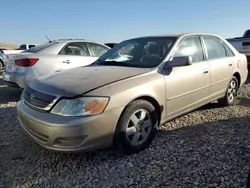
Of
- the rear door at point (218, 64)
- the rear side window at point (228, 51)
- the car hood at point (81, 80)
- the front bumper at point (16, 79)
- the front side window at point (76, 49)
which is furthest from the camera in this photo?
the front side window at point (76, 49)

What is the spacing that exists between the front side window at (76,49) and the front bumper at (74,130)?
3768 mm

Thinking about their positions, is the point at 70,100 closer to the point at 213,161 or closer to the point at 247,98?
the point at 213,161

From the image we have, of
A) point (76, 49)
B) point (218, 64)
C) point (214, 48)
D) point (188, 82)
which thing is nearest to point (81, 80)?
point (188, 82)

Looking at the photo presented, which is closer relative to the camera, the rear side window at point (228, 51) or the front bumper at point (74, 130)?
the front bumper at point (74, 130)

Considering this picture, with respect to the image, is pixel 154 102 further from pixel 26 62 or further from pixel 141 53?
pixel 26 62

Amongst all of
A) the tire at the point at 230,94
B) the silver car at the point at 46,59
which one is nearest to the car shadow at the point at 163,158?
the tire at the point at 230,94

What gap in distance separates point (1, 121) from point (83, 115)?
248 centimetres

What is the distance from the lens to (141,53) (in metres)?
3.88

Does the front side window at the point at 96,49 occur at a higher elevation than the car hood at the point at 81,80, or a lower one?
higher

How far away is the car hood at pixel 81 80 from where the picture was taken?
2.79 m

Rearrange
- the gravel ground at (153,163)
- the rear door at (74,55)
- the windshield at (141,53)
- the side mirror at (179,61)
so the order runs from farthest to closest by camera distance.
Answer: the rear door at (74,55) → the windshield at (141,53) → the side mirror at (179,61) → the gravel ground at (153,163)

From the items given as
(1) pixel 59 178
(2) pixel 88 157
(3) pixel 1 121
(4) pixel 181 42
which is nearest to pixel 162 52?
(4) pixel 181 42

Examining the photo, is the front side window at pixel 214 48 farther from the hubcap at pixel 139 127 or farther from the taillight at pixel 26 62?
the taillight at pixel 26 62

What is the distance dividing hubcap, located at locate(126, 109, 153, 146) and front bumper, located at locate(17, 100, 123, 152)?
27 cm
